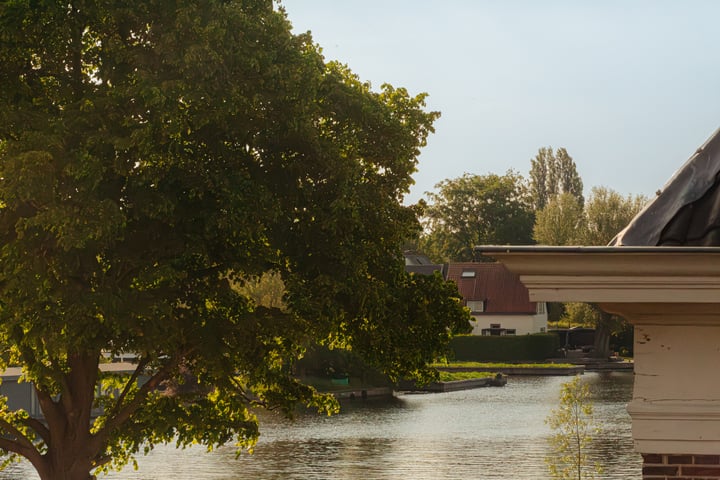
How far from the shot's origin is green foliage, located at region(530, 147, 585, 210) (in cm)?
13162

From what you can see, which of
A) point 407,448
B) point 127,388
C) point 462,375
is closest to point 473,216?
point 462,375

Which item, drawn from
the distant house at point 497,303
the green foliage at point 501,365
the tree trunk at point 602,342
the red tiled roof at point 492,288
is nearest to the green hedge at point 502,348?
the green foliage at point 501,365

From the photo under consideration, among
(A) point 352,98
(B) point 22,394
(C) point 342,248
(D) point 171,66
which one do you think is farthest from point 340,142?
(B) point 22,394

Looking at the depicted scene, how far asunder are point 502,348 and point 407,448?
4341 cm

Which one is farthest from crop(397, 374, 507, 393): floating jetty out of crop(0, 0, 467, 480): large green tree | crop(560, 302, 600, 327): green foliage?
crop(0, 0, 467, 480): large green tree

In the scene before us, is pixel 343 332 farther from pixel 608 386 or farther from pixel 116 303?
pixel 608 386

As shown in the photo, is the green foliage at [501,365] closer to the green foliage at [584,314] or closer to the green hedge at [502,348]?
the green hedge at [502,348]

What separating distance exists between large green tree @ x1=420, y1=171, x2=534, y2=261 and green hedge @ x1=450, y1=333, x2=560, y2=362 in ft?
97.4

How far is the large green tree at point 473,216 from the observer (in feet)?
359

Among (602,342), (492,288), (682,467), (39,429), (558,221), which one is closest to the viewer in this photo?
(682,467)

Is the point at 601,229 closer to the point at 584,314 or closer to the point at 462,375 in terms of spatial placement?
the point at 584,314

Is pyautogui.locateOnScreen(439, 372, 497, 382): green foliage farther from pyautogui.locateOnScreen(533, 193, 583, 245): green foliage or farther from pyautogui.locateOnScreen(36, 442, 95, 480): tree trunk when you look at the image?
pyautogui.locateOnScreen(36, 442, 95, 480): tree trunk

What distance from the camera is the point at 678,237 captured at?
4.63 metres

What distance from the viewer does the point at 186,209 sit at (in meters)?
18.1
